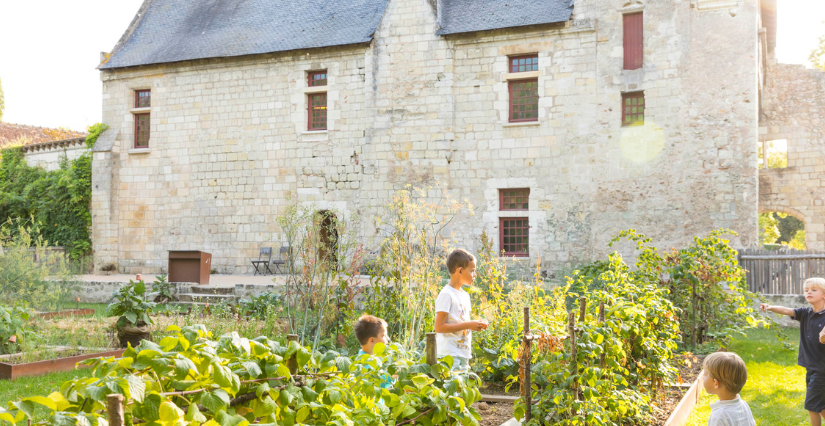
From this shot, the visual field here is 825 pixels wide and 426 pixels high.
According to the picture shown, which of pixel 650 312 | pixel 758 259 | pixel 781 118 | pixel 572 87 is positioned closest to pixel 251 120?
pixel 572 87

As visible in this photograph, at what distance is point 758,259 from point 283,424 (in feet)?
36.1

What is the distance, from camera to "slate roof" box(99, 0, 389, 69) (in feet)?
49.4

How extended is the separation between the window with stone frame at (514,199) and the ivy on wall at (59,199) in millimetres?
11000

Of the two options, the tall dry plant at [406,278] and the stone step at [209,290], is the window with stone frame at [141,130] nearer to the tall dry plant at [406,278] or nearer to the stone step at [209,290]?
the stone step at [209,290]

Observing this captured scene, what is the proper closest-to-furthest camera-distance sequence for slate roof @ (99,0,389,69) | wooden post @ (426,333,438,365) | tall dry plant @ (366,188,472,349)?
wooden post @ (426,333,438,365), tall dry plant @ (366,188,472,349), slate roof @ (99,0,389,69)

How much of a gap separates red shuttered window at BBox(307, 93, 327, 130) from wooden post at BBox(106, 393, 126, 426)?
14.0m

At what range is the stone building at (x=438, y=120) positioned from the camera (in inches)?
488

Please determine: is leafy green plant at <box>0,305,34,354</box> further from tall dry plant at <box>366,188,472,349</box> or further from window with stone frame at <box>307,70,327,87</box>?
window with stone frame at <box>307,70,327,87</box>

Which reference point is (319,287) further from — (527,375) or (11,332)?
(527,375)

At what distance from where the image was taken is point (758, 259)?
10914mm

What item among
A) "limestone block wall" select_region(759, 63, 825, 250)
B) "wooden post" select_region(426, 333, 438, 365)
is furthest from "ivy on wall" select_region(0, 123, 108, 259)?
"limestone block wall" select_region(759, 63, 825, 250)

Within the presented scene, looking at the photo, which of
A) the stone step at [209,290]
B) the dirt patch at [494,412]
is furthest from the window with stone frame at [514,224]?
the dirt patch at [494,412]

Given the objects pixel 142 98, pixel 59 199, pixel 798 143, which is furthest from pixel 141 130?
pixel 798 143

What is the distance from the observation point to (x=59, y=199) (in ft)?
57.8
